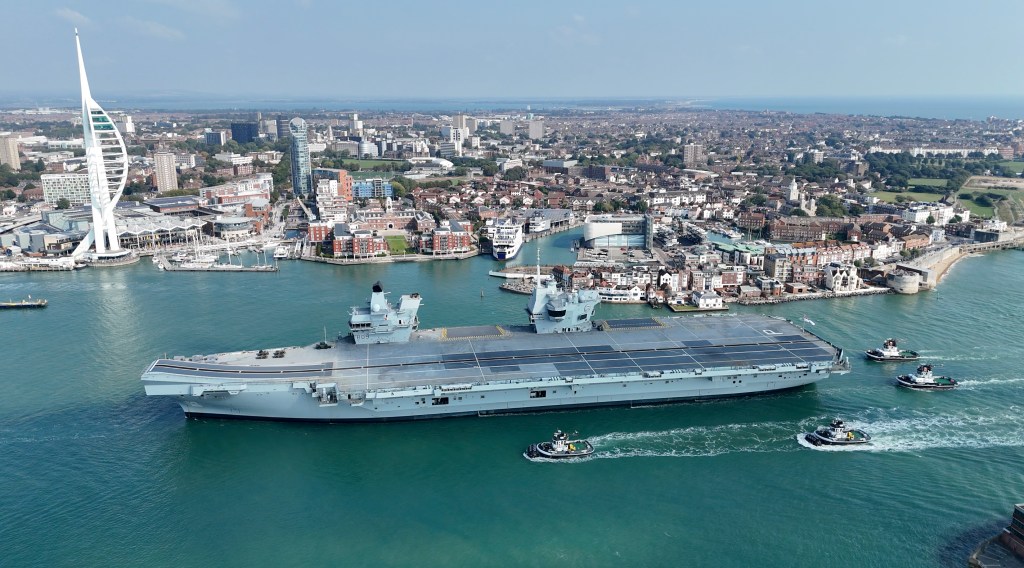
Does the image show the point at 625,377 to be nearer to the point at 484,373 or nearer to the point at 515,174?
the point at 484,373

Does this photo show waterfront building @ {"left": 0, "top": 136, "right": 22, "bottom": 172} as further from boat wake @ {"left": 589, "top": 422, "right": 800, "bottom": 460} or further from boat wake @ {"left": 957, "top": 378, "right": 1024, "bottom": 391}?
boat wake @ {"left": 957, "top": 378, "right": 1024, "bottom": 391}

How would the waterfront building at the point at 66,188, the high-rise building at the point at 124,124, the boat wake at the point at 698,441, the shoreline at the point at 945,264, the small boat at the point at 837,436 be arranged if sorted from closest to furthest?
the boat wake at the point at 698,441
the small boat at the point at 837,436
the shoreline at the point at 945,264
the waterfront building at the point at 66,188
the high-rise building at the point at 124,124

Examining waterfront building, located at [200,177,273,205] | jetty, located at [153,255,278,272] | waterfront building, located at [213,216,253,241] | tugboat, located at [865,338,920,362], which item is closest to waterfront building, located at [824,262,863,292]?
tugboat, located at [865,338,920,362]

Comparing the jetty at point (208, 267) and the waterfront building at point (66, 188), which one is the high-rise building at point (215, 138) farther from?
the jetty at point (208, 267)

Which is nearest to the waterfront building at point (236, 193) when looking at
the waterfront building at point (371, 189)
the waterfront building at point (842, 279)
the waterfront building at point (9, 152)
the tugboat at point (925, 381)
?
the waterfront building at point (371, 189)

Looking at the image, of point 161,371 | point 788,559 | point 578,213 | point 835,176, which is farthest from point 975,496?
point 835,176

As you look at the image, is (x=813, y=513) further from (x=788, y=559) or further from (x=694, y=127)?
(x=694, y=127)
